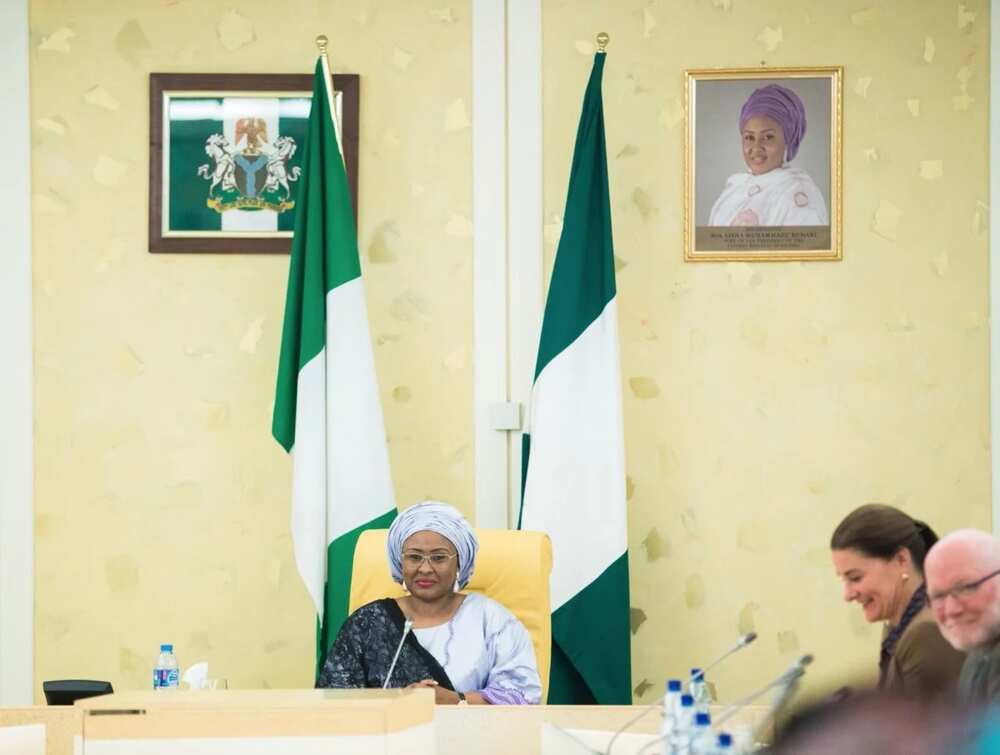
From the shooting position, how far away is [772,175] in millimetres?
Result: 4301

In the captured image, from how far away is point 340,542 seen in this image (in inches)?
158

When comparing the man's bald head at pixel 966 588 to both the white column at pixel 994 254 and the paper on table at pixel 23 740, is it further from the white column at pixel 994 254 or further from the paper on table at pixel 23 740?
the white column at pixel 994 254

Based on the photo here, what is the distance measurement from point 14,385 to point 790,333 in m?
2.52

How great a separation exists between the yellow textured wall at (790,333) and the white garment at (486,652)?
104 centimetres

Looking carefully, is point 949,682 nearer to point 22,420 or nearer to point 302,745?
point 302,745

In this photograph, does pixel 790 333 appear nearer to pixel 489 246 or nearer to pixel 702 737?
pixel 489 246

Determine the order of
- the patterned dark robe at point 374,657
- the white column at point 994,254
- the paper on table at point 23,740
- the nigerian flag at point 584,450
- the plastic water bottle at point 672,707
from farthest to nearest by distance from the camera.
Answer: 1. the white column at point 994,254
2. the nigerian flag at point 584,450
3. the patterned dark robe at point 374,657
4. the paper on table at point 23,740
5. the plastic water bottle at point 672,707

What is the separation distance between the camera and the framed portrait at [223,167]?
14.3 ft

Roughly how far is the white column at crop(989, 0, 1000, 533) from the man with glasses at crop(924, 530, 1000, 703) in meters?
2.91

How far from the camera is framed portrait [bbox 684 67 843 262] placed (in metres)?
4.28

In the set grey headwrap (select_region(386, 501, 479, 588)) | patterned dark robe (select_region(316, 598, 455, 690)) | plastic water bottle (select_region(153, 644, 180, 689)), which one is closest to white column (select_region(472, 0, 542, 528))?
grey headwrap (select_region(386, 501, 479, 588))

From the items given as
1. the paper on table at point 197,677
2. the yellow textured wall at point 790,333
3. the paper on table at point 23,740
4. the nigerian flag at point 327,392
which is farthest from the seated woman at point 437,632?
the paper on table at point 23,740

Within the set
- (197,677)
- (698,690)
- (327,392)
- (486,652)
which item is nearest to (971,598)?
(698,690)

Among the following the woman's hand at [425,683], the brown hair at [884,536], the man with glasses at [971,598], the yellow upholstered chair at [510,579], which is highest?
the man with glasses at [971,598]
